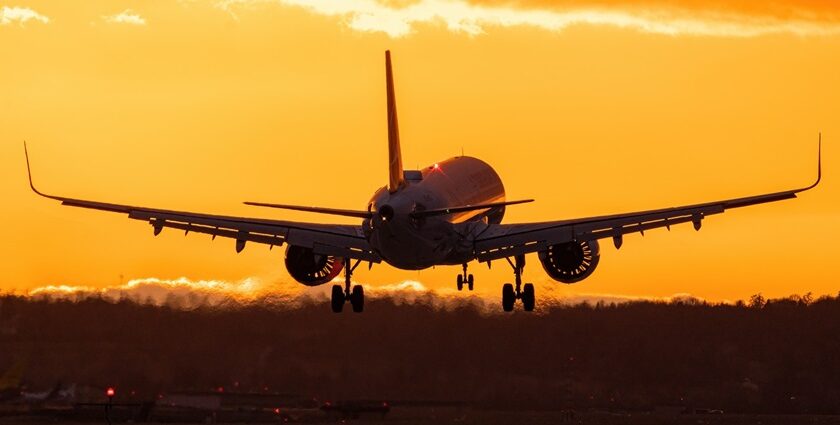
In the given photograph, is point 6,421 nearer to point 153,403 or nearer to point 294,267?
point 153,403

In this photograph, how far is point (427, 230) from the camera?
118562 mm

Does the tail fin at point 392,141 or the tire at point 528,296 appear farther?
the tire at point 528,296

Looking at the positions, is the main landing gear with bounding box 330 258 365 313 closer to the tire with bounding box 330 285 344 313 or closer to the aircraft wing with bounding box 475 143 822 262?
the tire with bounding box 330 285 344 313

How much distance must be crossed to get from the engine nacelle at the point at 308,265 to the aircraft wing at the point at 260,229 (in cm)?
172

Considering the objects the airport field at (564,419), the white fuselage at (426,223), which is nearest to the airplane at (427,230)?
the white fuselage at (426,223)

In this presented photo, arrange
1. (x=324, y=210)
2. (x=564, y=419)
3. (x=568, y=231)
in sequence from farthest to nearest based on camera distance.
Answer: (x=564, y=419) → (x=568, y=231) → (x=324, y=210)

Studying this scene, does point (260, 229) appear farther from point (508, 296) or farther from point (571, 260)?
point (571, 260)

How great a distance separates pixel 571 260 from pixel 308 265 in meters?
12.6

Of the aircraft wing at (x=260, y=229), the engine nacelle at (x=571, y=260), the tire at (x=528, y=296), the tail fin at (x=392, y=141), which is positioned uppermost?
the tail fin at (x=392, y=141)

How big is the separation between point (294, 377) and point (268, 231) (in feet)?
61.0

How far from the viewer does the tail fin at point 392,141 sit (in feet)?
389

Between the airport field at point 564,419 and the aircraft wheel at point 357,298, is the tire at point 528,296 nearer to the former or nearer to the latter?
the aircraft wheel at point 357,298

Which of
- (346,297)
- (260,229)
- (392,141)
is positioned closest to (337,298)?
(346,297)

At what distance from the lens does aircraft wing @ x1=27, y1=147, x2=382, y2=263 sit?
125 meters
